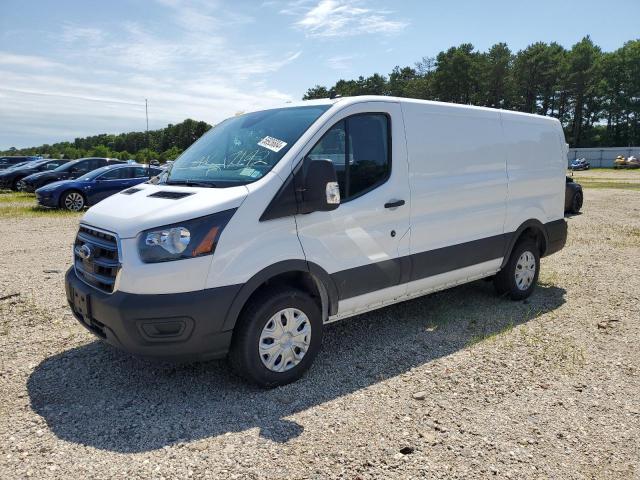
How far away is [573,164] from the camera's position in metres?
58.5

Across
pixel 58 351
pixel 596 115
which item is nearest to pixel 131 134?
pixel 596 115

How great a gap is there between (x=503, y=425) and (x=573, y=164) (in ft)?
205

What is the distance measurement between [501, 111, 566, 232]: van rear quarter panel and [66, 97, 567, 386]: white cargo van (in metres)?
0.35

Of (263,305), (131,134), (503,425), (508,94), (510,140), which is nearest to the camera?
(503,425)

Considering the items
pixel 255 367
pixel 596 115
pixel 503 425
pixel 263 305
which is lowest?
pixel 503 425

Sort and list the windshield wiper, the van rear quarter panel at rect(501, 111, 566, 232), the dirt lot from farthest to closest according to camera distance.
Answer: the van rear quarter panel at rect(501, 111, 566, 232) → the windshield wiper → the dirt lot

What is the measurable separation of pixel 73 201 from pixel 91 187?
0.66 metres

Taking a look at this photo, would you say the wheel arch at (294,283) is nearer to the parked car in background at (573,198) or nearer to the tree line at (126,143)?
the parked car in background at (573,198)

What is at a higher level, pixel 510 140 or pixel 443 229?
pixel 510 140

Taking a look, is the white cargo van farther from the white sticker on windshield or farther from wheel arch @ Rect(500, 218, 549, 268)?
wheel arch @ Rect(500, 218, 549, 268)

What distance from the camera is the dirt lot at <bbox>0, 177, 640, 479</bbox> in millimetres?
2998

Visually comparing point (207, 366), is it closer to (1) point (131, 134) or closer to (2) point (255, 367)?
(2) point (255, 367)

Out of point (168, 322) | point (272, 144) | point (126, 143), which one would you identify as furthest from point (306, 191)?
point (126, 143)

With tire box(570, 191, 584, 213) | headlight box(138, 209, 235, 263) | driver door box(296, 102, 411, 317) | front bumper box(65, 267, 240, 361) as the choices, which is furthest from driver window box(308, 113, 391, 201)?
tire box(570, 191, 584, 213)
